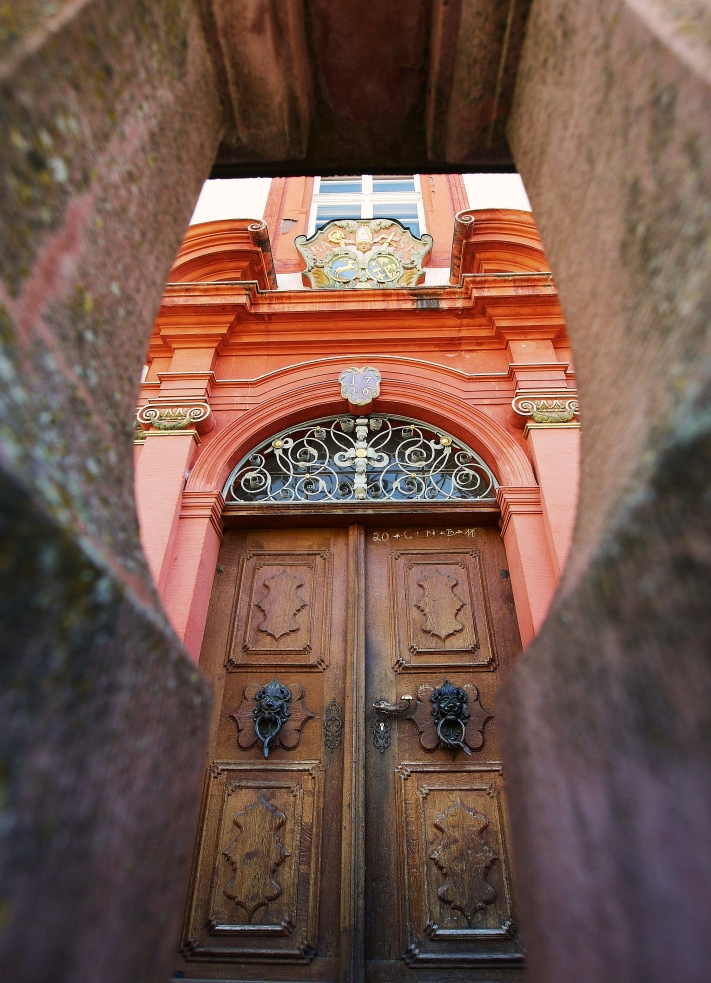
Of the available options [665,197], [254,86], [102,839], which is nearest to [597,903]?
[102,839]

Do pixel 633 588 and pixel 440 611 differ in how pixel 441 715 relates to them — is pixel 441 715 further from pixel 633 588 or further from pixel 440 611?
pixel 633 588

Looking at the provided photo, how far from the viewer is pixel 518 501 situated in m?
3.71

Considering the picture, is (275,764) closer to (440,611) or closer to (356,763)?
(356,763)

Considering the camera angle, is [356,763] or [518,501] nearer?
[356,763]

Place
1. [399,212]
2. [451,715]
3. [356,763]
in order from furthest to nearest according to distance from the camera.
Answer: [399,212] < [451,715] < [356,763]

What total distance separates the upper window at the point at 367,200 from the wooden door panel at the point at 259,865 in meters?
6.05

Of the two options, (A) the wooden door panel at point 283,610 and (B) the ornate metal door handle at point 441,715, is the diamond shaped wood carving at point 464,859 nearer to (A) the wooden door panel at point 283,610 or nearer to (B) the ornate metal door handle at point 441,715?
(B) the ornate metal door handle at point 441,715

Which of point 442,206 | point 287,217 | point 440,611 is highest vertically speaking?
point 442,206

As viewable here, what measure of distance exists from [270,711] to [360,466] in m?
1.74

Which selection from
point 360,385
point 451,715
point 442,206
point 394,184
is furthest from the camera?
point 394,184

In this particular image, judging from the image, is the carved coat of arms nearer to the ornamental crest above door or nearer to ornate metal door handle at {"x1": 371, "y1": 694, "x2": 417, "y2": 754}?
the ornamental crest above door

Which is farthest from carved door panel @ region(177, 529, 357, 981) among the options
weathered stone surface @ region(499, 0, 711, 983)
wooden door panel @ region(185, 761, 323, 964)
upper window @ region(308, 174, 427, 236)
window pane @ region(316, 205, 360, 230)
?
window pane @ region(316, 205, 360, 230)

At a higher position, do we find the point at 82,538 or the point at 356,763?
the point at 356,763

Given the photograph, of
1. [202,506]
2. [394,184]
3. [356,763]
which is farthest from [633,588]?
[394,184]
